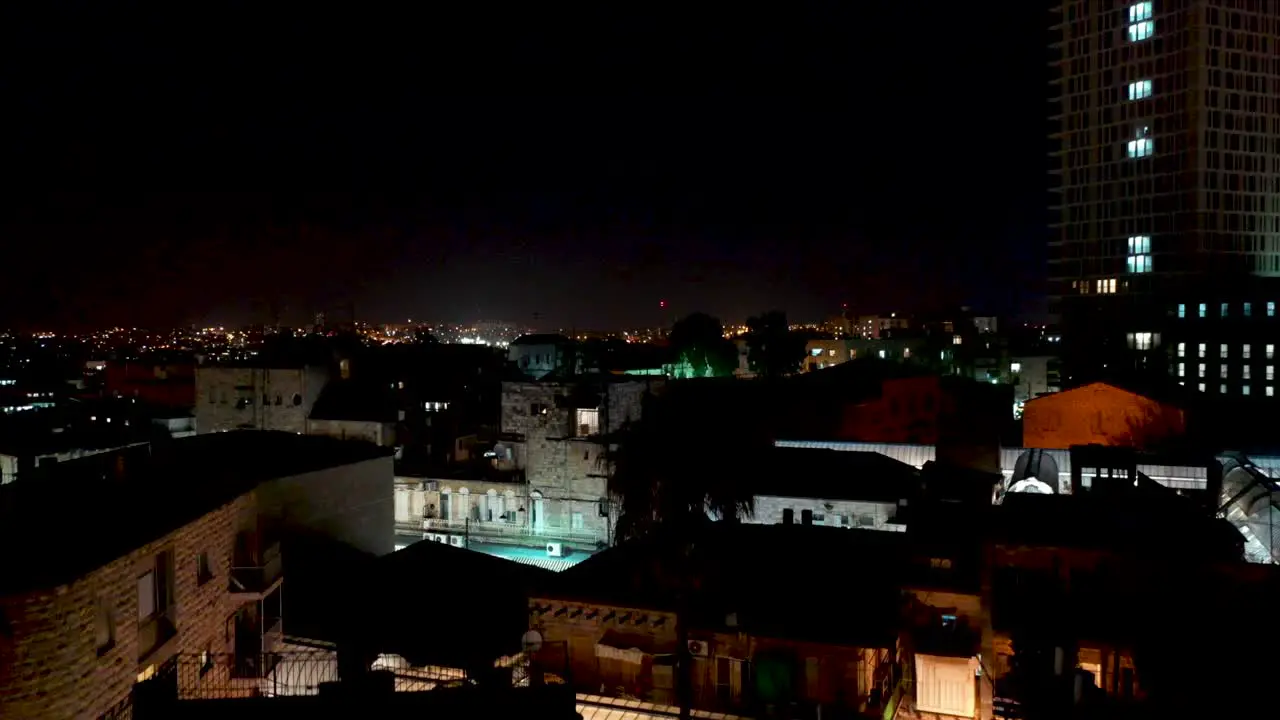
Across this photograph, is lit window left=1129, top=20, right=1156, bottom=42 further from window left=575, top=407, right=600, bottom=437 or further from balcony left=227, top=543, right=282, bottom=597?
balcony left=227, top=543, right=282, bottom=597

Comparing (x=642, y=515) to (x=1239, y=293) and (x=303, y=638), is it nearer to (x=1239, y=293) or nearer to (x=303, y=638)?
(x=303, y=638)

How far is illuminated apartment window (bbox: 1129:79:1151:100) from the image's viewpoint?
7900cm

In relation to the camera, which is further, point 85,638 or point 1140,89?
point 1140,89

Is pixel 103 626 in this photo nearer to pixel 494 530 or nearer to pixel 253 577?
pixel 253 577

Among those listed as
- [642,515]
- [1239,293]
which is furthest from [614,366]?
[642,515]

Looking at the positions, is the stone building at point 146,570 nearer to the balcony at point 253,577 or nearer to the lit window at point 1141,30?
the balcony at point 253,577

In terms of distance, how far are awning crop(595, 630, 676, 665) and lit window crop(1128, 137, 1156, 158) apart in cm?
8195

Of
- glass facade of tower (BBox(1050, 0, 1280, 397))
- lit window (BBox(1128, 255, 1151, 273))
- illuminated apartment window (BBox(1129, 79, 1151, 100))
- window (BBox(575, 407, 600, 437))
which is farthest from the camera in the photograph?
lit window (BBox(1128, 255, 1151, 273))

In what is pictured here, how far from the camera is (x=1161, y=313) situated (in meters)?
71.9

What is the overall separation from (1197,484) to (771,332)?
182 ft

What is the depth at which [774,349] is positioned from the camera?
77.6m

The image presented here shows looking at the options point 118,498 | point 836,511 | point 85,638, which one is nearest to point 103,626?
point 85,638

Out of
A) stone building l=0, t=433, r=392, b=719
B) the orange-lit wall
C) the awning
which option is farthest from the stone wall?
the orange-lit wall

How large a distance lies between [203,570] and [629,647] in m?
7.16
